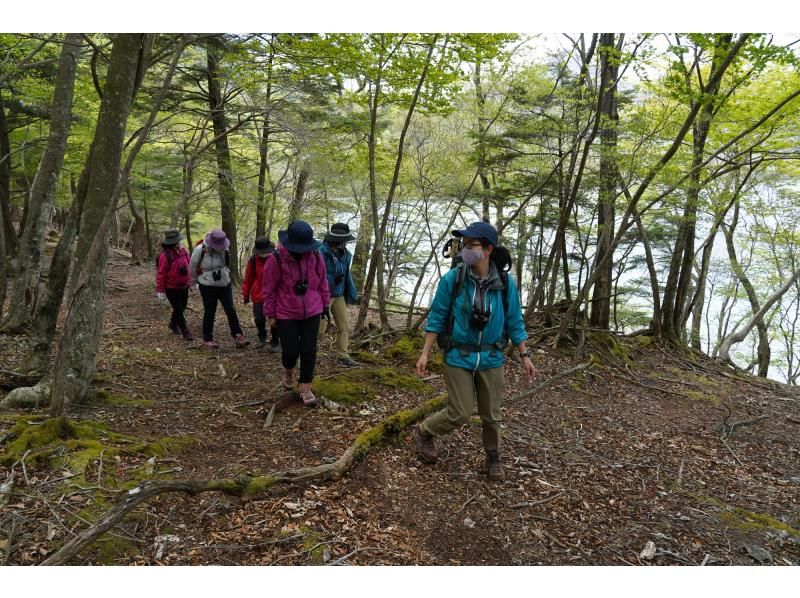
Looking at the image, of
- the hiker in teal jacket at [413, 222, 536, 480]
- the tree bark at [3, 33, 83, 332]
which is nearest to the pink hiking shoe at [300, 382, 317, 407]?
the hiker in teal jacket at [413, 222, 536, 480]

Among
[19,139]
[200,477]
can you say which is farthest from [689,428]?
[19,139]

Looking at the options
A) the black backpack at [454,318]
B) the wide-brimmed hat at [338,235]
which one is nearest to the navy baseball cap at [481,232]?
the black backpack at [454,318]

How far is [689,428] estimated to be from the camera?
6.84 m

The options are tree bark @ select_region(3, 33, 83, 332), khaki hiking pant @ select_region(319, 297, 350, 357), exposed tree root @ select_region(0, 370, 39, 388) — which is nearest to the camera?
exposed tree root @ select_region(0, 370, 39, 388)

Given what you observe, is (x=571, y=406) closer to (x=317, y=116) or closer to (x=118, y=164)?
(x=118, y=164)

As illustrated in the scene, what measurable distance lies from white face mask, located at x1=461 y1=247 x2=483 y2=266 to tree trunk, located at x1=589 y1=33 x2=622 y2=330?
4.32 m

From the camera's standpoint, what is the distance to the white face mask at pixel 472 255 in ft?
12.8

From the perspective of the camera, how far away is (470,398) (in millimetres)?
4070

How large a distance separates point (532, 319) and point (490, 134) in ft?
15.8

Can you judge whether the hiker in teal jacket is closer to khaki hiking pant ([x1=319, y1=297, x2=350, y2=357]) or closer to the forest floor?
the forest floor

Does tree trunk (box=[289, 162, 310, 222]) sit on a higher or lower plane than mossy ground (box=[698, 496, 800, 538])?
higher

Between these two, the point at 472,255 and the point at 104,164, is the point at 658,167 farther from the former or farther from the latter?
the point at 104,164

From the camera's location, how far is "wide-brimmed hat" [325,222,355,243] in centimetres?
670

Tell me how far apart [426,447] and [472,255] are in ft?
6.12
